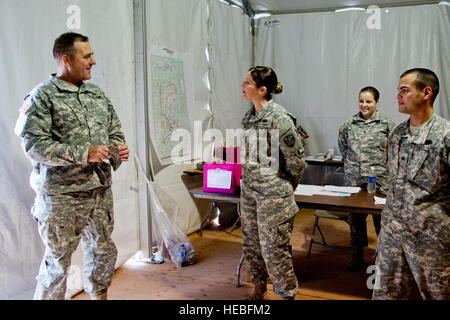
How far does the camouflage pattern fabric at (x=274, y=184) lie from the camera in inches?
97.0

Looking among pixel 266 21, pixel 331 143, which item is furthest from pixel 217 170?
pixel 266 21

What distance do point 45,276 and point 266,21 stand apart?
507 cm

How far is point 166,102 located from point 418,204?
2.68 m

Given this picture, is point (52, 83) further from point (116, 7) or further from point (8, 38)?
point (116, 7)

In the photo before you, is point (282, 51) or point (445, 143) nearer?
point (445, 143)

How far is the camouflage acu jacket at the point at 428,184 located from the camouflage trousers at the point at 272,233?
73cm

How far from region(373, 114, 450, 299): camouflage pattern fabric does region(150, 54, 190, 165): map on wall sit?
240cm

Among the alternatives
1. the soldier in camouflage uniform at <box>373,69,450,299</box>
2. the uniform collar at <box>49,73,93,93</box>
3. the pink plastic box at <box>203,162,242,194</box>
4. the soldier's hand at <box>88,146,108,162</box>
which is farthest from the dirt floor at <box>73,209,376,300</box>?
the uniform collar at <box>49,73,93,93</box>

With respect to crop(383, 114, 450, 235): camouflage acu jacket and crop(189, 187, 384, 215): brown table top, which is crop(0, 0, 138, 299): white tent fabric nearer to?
crop(189, 187, 384, 215): brown table top

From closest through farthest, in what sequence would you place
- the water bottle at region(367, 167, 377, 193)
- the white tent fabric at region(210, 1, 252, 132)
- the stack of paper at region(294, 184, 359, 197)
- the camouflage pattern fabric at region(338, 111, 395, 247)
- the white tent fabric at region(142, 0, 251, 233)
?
the stack of paper at region(294, 184, 359, 197) < the water bottle at region(367, 167, 377, 193) < the camouflage pattern fabric at region(338, 111, 395, 247) < the white tent fabric at region(142, 0, 251, 233) < the white tent fabric at region(210, 1, 252, 132)

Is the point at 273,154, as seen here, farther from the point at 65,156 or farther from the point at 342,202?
the point at 65,156

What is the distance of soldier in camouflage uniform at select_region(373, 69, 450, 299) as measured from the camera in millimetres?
1869

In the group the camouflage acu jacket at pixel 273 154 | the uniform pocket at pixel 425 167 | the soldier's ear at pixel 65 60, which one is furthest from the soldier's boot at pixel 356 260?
the soldier's ear at pixel 65 60

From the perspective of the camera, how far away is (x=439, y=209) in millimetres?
1874
